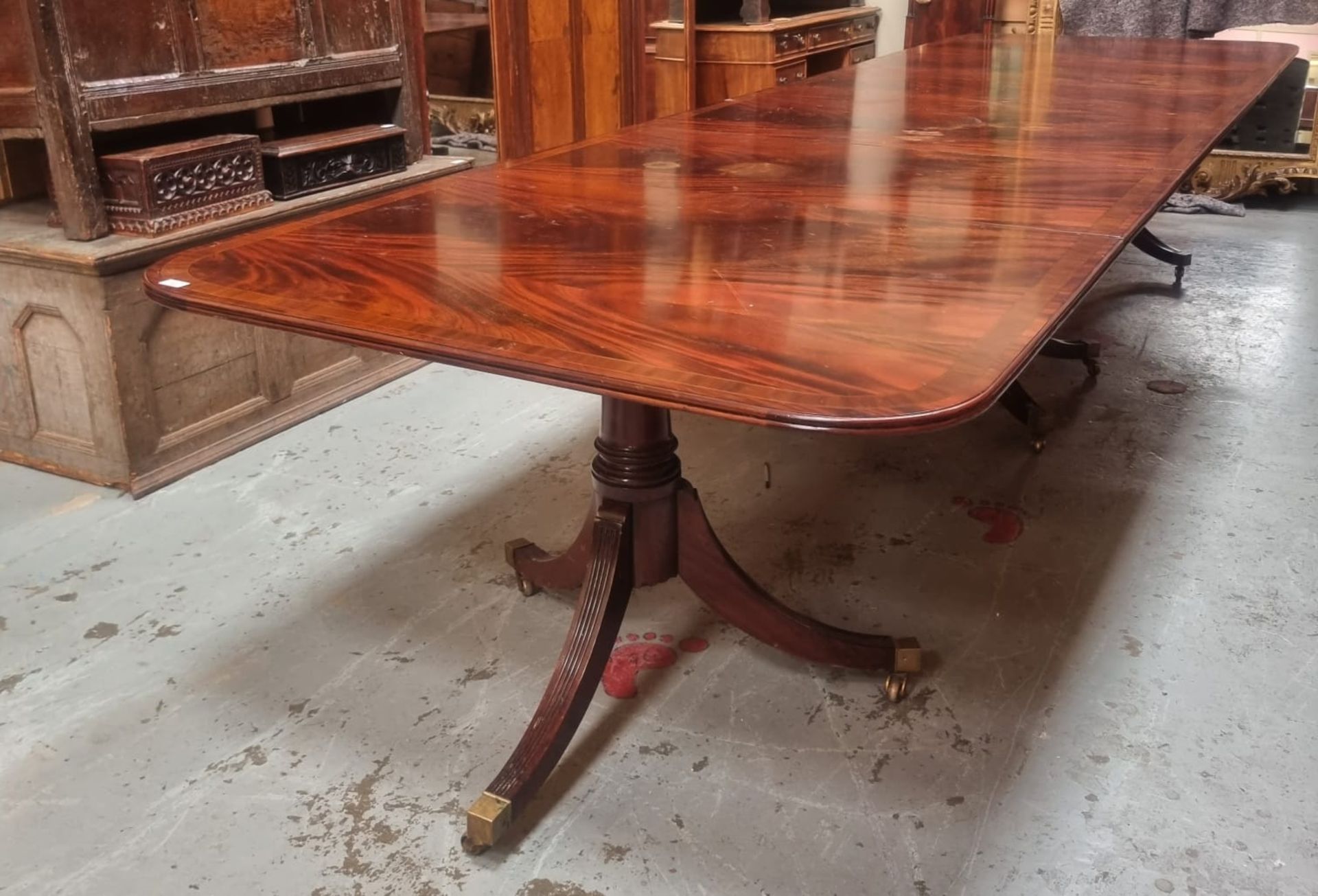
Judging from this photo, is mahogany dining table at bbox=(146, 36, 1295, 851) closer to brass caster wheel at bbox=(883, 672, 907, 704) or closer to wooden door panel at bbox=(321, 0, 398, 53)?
brass caster wheel at bbox=(883, 672, 907, 704)

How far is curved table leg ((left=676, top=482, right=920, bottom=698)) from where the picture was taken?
1784mm

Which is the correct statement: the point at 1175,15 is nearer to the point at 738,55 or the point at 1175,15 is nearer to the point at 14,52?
the point at 738,55

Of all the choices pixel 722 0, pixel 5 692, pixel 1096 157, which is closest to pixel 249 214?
pixel 5 692

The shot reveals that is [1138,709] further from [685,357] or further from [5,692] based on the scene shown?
[5,692]

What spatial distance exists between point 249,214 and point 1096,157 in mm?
1789

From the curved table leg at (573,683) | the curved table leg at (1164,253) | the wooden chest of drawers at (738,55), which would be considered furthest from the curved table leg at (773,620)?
the wooden chest of drawers at (738,55)

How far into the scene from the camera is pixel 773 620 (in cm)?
180

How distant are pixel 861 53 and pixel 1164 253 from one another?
2.27 meters

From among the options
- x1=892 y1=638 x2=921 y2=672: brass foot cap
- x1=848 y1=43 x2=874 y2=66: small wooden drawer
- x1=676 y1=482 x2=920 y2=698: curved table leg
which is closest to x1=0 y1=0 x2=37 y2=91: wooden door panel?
x1=676 y1=482 x2=920 y2=698: curved table leg

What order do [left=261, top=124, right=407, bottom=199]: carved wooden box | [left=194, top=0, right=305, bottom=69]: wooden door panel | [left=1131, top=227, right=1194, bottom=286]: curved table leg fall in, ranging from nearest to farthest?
[left=194, top=0, right=305, bottom=69]: wooden door panel < [left=261, top=124, right=407, bottom=199]: carved wooden box < [left=1131, top=227, right=1194, bottom=286]: curved table leg

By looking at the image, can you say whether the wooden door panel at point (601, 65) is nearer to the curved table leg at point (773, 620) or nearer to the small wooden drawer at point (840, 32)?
the small wooden drawer at point (840, 32)

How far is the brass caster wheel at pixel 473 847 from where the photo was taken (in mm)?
1473

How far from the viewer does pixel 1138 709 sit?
68.3 inches

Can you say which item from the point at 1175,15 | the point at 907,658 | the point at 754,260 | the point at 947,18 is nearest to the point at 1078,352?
the point at 907,658
